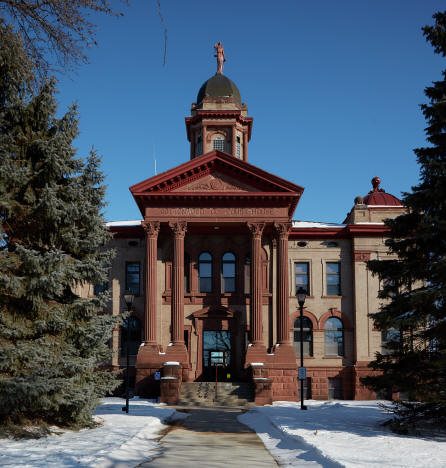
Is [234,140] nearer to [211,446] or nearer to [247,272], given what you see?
[247,272]

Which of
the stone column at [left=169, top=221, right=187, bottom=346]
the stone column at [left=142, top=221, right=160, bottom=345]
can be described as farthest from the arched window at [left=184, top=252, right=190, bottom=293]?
the stone column at [left=142, top=221, right=160, bottom=345]

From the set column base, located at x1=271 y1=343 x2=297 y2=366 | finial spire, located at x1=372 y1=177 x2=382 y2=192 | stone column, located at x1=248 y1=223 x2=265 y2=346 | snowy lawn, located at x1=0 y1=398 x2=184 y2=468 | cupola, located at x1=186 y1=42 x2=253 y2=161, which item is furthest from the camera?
finial spire, located at x1=372 y1=177 x2=382 y2=192

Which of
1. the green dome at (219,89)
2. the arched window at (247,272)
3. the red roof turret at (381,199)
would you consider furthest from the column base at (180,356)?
the green dome at (219,89)

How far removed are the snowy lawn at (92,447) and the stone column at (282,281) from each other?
16.9m

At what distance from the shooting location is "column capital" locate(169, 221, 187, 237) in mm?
36094

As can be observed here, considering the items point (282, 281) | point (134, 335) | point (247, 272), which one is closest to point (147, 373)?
point (134, 335)

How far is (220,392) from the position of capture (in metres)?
33.1

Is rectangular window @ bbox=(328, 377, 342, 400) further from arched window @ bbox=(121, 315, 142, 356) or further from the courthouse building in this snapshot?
arched window @ bbox=(121, 315, 142, 356)

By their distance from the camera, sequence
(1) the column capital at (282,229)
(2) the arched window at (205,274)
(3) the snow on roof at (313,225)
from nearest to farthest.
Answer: (1) the column capital at (282,229)
(2) the arched window at (205,274)
(3) the snow on roof at (313,225)

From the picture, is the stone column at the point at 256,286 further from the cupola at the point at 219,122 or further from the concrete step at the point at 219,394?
the cupola at the point at 219,122

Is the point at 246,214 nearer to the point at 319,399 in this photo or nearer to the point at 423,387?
the point at 319,399

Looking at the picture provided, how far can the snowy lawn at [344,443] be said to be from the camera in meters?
12.1

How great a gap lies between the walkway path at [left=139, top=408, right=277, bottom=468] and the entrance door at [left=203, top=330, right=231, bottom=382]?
14.8 metres

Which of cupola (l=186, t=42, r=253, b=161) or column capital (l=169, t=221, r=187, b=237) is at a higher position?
cupola (l=186, t=42, r=253, b=161)
